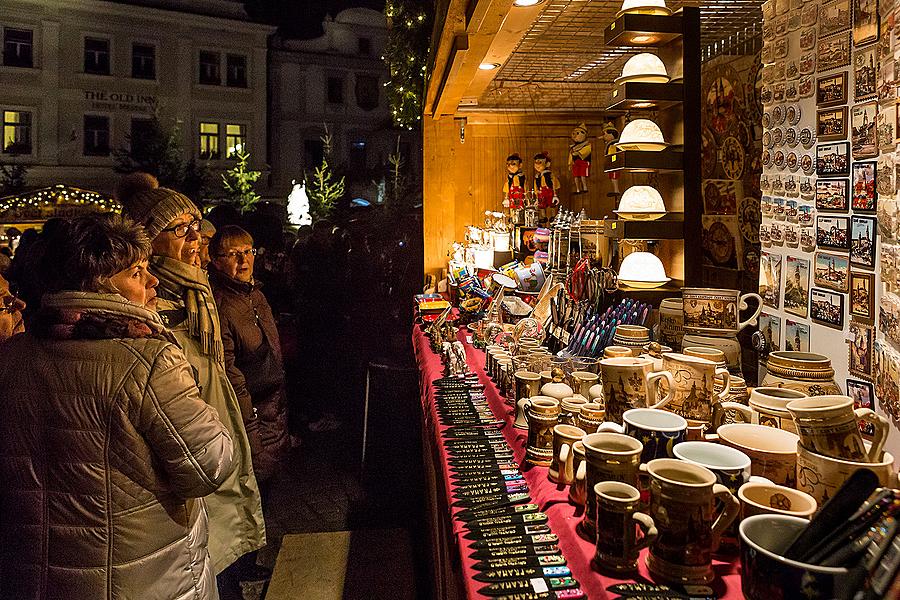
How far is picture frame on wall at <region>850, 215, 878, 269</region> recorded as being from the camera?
238cm

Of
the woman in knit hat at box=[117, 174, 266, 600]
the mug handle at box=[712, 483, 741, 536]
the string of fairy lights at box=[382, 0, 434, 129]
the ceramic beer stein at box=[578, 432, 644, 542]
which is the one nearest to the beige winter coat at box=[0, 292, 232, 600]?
the woman in knit hat at box=[117, 174, 266, 600]

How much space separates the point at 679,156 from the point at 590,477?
200cm

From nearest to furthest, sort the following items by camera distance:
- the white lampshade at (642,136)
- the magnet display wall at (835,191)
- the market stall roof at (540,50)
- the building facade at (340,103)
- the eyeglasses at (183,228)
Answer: the magnet display wall at (835,191)
the eyeglasses at (183,228)
the white lampshade at (642,136)
the market stall roof at (540,50)
the building facade at (340,103)

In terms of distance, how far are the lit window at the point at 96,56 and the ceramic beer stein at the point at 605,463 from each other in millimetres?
5957

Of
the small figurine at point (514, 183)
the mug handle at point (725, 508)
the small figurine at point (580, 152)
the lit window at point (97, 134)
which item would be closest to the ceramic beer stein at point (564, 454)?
the mug handle at point (725, 508)

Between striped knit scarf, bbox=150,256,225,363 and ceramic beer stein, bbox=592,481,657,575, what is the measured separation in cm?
190

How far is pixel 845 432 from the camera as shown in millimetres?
1027

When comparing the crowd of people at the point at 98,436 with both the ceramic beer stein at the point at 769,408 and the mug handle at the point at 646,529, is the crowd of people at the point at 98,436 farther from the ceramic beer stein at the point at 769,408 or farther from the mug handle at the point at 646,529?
the ceramic beer stein at the point at 769,408

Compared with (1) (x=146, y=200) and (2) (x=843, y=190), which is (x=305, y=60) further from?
(2) (x=843, y=190)

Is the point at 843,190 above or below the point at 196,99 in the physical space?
below

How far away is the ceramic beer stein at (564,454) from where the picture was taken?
1.48 meters

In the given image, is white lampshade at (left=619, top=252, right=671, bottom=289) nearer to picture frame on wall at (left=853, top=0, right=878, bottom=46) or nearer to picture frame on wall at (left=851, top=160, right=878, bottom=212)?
Answer: picture frame on wall at (left=851, top=160, right=878, bottom=212)

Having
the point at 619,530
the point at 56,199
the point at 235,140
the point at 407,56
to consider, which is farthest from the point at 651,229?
the point at 56,199

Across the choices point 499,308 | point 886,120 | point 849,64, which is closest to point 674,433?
point 886,120
